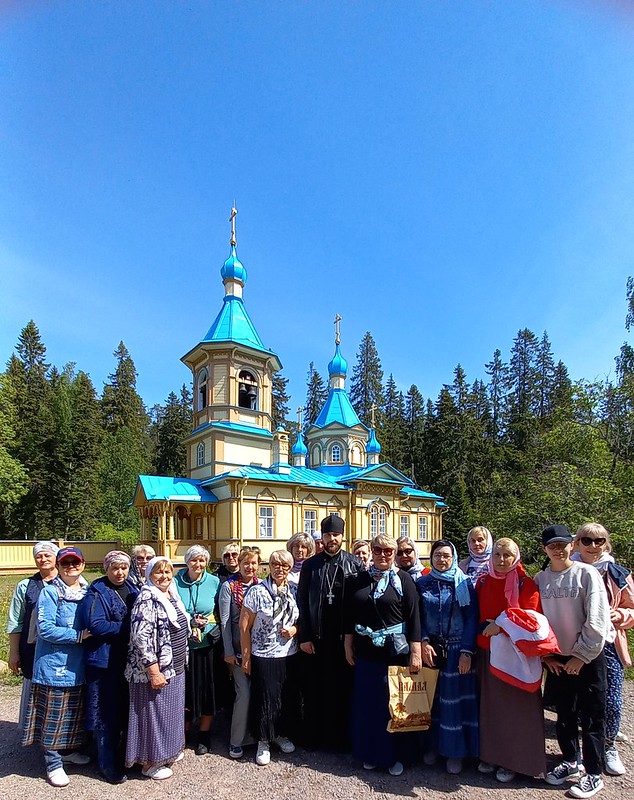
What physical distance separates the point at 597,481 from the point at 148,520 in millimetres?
17435

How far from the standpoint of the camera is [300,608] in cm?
413

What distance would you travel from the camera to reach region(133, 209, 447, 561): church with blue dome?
59.5ft

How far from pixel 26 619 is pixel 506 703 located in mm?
4080

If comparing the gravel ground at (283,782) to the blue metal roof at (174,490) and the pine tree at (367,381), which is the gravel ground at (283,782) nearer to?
the blue metal roof at (174,490)

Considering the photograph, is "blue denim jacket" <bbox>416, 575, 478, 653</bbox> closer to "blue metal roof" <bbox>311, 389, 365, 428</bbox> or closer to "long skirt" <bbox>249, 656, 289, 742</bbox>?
"long skirt" <bbox>249, 656, 289, 742</bbox>

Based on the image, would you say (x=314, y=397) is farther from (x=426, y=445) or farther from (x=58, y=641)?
(x=58, y=641)

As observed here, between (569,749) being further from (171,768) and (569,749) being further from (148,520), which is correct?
(148,520)

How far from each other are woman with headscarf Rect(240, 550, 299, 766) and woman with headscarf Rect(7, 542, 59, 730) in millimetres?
1727

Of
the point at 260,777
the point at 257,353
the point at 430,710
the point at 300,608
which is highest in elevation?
the point at 257,353

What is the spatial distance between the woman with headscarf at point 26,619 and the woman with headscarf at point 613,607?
462cm

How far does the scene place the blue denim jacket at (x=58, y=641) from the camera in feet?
11.7

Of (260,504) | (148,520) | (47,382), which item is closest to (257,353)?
(260,504)

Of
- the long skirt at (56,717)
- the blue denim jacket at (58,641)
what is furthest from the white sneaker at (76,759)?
the blue denim jacket at (58,641)

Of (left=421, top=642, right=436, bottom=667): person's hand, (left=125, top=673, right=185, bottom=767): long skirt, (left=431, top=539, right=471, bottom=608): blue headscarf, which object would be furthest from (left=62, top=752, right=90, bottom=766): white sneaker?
(left=431, top=539, right=471, bottom=608): blue headscarf
